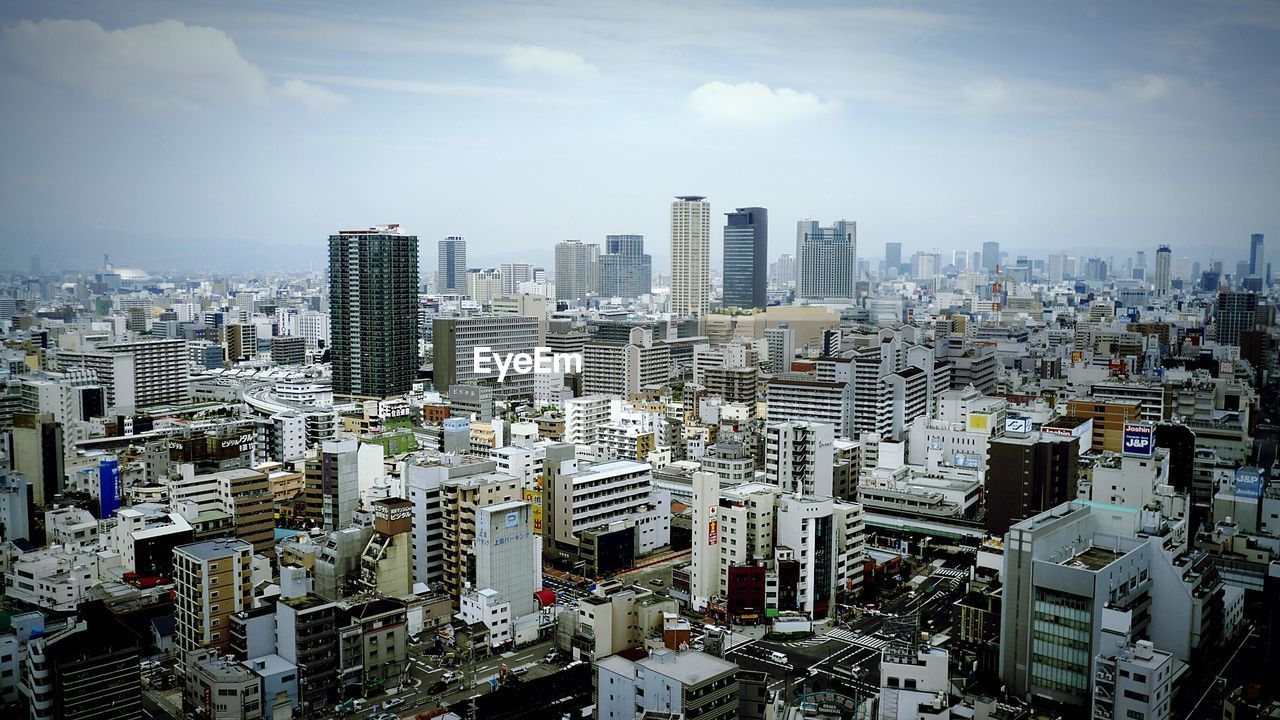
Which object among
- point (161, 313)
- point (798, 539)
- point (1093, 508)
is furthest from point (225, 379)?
point (1093, 508)

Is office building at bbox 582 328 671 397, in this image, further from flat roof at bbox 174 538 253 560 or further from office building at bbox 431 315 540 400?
flat roof at bbox 174 538 253 560

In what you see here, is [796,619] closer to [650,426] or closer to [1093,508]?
[1093,508]

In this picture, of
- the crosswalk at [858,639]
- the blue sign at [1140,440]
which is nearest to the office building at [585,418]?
the crosswalk at [858,639]

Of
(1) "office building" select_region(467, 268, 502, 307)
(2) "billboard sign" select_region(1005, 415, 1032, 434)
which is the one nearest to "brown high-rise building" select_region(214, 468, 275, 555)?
(2) "billboard sign" select_region(1005, 415, 1032, 434)

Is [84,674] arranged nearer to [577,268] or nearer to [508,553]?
[508,553]

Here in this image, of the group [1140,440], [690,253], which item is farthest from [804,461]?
[690,253]

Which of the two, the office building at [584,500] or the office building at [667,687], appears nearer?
the office building at [667,687]

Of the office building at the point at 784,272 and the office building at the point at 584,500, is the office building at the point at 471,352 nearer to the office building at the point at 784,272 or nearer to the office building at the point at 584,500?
the office building at the point at 584,500
